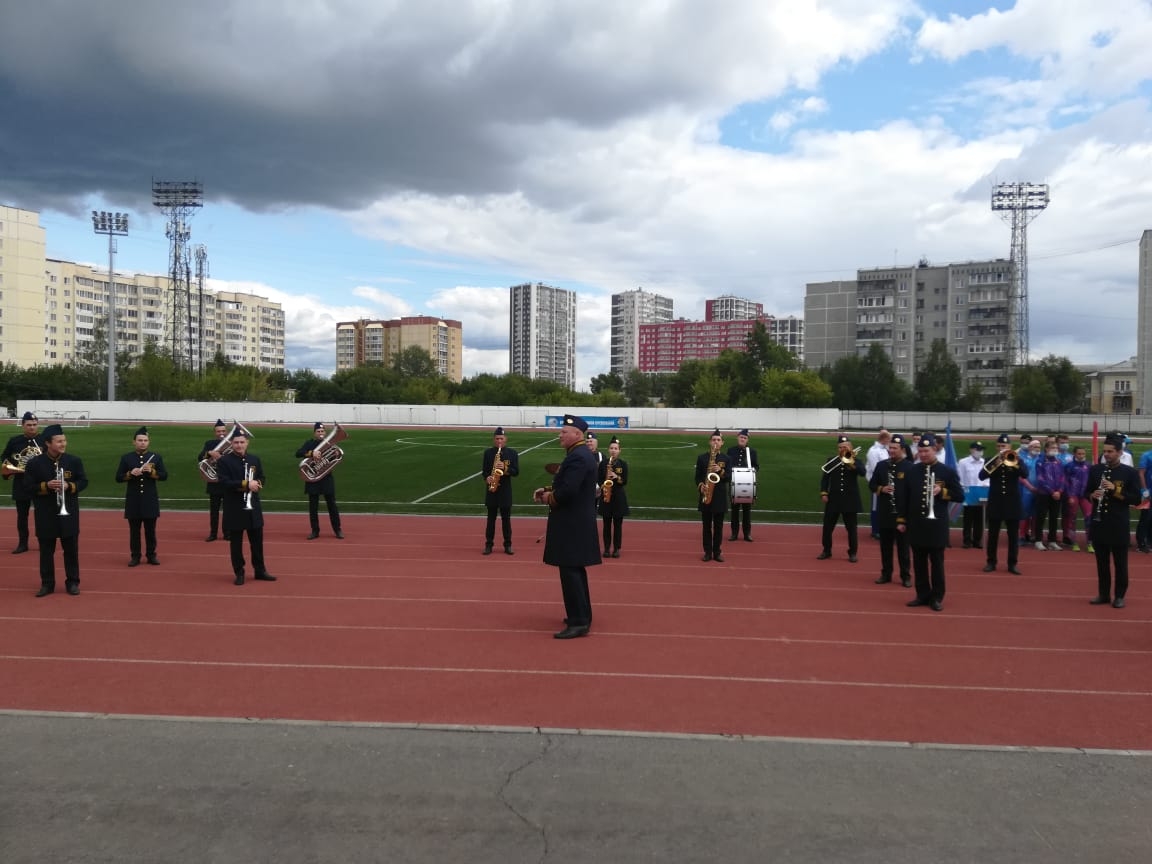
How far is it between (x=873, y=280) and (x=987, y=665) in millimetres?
110097

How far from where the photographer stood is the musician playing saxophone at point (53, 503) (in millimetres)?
9797

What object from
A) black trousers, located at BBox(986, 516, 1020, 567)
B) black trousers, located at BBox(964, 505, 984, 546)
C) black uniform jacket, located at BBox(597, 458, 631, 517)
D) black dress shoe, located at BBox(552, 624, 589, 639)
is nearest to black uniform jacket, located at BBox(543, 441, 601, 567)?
black dress shoe, located at BBox(552, 624, 589, 639)

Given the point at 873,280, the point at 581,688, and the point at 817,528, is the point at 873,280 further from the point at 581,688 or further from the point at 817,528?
the point at 581,688

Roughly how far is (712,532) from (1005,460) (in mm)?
4334

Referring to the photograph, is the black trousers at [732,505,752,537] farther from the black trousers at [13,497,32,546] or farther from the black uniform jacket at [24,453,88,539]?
the black trousers at [13,497,32,546]

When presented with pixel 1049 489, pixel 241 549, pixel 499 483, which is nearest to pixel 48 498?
pixel 241 549

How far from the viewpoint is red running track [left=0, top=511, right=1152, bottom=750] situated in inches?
238

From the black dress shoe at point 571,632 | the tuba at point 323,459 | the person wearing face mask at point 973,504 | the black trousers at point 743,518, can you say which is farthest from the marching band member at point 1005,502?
the tuba at point 323,459

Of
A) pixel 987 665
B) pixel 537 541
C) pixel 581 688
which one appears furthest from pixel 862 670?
pixel 537 541

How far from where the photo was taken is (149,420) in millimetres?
59500

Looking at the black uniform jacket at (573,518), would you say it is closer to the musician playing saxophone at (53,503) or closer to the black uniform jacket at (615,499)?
the black uniform jacket at (615,499)

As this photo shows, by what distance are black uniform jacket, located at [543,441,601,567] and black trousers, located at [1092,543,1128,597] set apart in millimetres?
6143

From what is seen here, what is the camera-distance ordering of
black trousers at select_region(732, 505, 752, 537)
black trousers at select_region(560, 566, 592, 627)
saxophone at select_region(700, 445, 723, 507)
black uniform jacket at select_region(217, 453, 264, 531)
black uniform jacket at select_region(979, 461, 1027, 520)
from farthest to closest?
black trousers at select_region(732, 505, 752, 537), saxophone at select_region(700, 445, 723, 507), black uniform jacket at select_region(979, 461, 1027, 520), black uniform jacket at select_region(217, 453, 264, 531), black trousers at select_region(560, 566, 592, 627)

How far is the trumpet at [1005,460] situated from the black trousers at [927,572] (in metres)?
3.46
